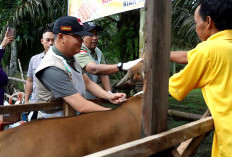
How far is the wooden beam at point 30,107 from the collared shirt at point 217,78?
4.16ft

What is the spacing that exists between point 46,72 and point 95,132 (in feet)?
2.55

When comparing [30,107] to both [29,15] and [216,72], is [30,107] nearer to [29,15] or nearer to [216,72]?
[216,72]

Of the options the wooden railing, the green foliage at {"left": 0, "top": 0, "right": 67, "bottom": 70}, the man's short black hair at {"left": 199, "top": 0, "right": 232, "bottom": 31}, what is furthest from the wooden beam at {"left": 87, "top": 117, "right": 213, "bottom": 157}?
the green foliage at {"left": 0, "top": 0, "right": 67, "bottom": 70}

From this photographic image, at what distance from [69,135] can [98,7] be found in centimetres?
309

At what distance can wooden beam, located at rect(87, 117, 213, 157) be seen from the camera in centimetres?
99

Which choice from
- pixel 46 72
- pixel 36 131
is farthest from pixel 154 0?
pixel 46 72

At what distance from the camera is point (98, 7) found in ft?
13.6

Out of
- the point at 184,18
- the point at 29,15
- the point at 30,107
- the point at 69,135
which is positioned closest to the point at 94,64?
the point at 30,107

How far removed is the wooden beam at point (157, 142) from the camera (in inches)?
38.8

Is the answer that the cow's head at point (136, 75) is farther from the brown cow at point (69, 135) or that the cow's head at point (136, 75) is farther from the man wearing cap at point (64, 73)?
the brown cow at point (69, 135)

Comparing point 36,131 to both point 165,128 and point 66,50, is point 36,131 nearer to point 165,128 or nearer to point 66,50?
point 165,128

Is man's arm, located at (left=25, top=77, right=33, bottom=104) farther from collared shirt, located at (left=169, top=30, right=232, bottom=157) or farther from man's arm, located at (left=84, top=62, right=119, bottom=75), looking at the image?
collared shirt, located at (left=169, top=30, right=232, bottom=157)

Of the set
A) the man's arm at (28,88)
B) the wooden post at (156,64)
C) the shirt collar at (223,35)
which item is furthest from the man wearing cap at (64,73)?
the man's arm at (28,88)

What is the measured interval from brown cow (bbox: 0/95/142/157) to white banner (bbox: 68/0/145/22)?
6.12 feet
